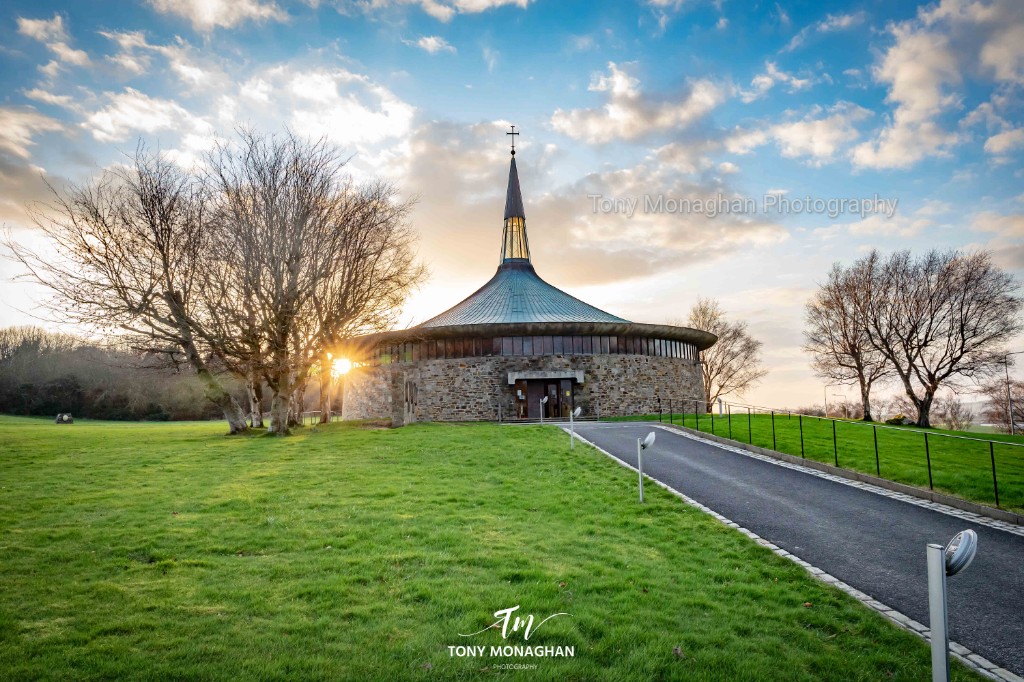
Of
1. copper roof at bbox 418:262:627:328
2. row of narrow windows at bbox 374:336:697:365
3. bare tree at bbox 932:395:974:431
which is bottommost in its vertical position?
bare tree at bbox 932:395:974:431

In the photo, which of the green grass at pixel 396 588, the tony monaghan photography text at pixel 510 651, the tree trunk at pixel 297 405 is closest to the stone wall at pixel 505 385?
the tree trunk at pixel 297 405

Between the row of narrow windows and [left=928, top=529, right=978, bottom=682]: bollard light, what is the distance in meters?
29.2

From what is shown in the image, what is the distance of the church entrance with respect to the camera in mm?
32188

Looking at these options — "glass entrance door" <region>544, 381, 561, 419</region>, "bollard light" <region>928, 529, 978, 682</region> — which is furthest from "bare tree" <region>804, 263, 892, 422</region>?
"bollard light" <region>928, 529, 978, 682</region>

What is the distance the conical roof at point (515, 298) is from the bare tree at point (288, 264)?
10626mm

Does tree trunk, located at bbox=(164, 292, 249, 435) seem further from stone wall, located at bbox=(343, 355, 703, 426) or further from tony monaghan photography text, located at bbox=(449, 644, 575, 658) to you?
tony monaghan photography text, located at bbox=(449, 644, 575, 658)

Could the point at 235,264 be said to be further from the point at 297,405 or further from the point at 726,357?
the point at 726,357

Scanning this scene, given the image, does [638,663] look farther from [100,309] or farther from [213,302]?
[100,309]

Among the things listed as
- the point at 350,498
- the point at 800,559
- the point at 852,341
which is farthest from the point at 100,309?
the point at 852,341

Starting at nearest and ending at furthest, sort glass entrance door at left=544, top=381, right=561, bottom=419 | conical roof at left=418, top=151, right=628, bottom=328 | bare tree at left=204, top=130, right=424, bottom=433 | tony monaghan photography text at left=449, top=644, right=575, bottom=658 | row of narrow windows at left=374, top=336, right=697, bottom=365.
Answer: tony monaghan photography text at left=449, top=644, right=575, bottom=658 → bare tree at left=204, top=130, right=424, bottom=433 → glass entrance door at left=544, top=381, right=561, bottom=419 → row of narrow windows at left=374, top=336, right=697, bottom=365 → conical roof at left=418, top=151, right=628, bottom=328

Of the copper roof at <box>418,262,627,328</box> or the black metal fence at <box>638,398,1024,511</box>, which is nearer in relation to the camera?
the black metal fence at <box>638,398,1024,511</box>

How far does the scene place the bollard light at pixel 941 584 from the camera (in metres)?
3.32

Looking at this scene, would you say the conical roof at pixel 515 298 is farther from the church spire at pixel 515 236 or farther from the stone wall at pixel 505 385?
the stone wall at pixel 505 385

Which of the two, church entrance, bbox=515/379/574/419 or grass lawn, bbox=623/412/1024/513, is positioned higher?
church entrance, bbox=515/379/574/419
